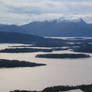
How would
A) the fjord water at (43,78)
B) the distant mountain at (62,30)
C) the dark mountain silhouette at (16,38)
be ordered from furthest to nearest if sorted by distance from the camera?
the distant mountain at (62,30) → the dark mountain silhouette at (16,38) → the fjord water at (43,78)

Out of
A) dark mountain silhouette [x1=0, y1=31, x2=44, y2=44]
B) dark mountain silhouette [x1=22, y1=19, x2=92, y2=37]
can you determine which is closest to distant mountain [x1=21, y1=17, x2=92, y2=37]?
dark mountain silhouette [x1=22, y1=19, x2=92, y2=37]

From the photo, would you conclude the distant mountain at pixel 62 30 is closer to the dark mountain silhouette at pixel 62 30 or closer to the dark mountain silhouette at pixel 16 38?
the dark mountain silhouette at pixel 62 30

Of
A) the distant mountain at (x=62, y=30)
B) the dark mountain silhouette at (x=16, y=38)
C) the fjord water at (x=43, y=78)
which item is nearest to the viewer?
the fjord water at (x=43, y=78)

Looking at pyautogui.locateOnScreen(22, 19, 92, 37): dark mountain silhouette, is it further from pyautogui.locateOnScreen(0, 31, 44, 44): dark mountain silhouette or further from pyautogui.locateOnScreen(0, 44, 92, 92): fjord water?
pyautogui.locateOnScreen(0, 44, 92, 92): fjord water

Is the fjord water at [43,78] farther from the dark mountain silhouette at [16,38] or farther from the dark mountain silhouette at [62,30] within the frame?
the dark mountain silhouette at [62,30]

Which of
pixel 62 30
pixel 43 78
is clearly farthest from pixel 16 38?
pixel 62 30

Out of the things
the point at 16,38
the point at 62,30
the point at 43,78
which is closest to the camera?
the point at 43,78

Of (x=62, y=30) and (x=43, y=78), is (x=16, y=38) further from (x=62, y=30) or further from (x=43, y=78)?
(x=62, y=30)

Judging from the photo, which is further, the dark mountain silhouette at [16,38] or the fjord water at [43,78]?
the dark mountain silhouette at [16,38]

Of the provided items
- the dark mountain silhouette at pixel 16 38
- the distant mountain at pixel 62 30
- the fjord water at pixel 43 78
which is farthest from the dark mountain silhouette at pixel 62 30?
the fjord water at pixel 43 78

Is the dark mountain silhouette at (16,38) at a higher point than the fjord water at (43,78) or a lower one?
lower

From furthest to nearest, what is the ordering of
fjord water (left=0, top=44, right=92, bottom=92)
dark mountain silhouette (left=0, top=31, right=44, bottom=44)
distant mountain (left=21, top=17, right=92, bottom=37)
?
distant mountain (left=21, top=17, right=92, bottom=37) < dark mountain silhouette (left=0, top=31, right=44, bottom=44) < fjord water (left=0, top=44, right=92, bottom=92)

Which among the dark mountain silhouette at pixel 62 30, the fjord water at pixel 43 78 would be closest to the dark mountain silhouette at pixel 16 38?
the fjord water at pixel 43 78
